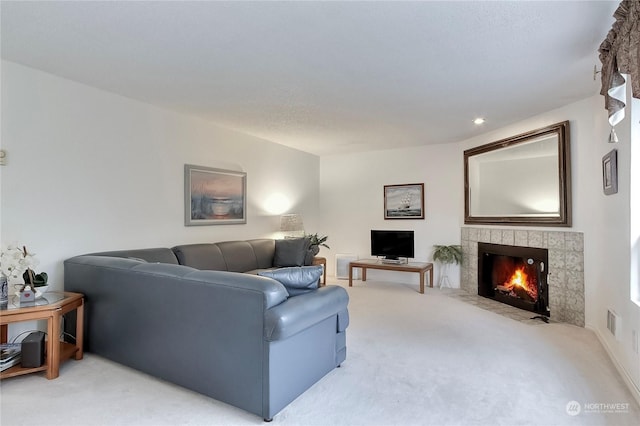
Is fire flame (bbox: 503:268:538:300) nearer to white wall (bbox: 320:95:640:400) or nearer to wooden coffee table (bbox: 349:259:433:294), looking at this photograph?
white wall (bbox: 320:95:640:400)

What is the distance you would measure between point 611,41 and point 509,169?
2.86 metres

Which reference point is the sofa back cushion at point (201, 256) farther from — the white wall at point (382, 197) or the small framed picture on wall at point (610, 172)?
the small framed picture on wall at point (610, 172)

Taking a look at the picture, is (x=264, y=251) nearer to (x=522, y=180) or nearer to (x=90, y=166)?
(x=90, y=166)

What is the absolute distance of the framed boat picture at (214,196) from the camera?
4.28 metres

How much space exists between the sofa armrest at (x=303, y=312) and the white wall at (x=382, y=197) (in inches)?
149

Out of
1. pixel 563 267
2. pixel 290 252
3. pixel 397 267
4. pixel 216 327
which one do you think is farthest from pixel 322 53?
pixel 397 267

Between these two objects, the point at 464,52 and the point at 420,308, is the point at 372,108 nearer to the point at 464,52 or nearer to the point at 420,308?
the point at 464,52

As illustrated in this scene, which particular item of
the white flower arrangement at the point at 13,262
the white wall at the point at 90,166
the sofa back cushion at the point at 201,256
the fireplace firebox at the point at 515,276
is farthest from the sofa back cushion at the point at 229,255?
the fireplace firebox at the point at 515,276

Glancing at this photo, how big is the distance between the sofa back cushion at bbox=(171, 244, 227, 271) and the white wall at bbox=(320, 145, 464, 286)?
3.08m

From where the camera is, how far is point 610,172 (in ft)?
9.61

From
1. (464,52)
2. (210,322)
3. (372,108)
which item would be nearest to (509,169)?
(372,108)

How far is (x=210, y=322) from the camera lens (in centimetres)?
216

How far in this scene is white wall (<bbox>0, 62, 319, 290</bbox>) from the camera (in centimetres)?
283

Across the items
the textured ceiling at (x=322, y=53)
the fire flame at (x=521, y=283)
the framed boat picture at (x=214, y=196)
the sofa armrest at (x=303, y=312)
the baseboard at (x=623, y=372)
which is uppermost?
the textured ceiling at (x=322, y=53)
